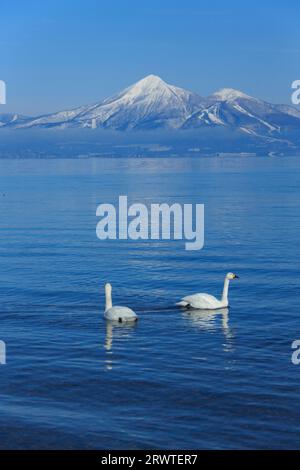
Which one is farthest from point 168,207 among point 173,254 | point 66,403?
point 66,403

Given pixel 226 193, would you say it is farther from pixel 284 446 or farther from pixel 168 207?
pixel 284 446

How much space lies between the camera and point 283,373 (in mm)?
29172

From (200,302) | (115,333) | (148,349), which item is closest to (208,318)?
(200,302)

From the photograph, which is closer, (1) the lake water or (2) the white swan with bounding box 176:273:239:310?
(1) the lake water

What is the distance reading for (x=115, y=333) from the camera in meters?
35.0

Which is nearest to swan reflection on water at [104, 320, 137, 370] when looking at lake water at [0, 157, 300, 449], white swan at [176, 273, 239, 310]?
lake water at [0, 157, 300, 449]

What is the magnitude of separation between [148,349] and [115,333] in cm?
299

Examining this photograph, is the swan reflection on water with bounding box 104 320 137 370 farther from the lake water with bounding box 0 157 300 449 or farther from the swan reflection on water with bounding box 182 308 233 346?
the swan reflection on water with bounding box 182 308 233 346

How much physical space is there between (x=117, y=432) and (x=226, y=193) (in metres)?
108

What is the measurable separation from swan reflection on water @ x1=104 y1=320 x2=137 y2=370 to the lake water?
3.2 inches

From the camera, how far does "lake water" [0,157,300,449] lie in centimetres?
2406

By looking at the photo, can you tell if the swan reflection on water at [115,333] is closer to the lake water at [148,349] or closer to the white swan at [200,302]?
the lake water at [148,349]

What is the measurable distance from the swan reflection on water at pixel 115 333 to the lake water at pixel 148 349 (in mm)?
80
